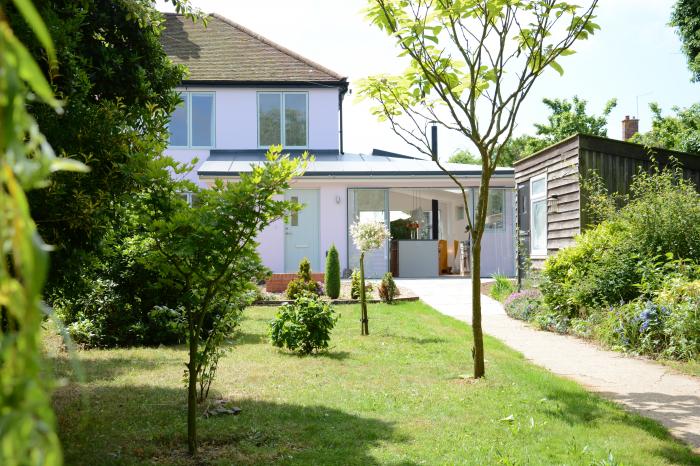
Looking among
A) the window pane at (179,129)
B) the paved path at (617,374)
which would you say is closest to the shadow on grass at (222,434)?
the paved path at (617,374)

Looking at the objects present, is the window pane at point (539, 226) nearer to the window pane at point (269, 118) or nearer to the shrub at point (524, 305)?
the shrub at point (524, 305)

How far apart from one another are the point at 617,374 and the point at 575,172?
21.0ft

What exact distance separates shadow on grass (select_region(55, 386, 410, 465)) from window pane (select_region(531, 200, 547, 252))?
402 inches

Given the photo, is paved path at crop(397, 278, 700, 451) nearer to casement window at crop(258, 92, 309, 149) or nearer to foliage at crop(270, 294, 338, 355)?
foliage at crop(270, 294, 338, 355)

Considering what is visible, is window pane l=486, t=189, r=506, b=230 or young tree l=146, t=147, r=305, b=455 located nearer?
young tree l=146, t=147, r=305, b=455

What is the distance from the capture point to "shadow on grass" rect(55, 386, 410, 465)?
4.62 metres

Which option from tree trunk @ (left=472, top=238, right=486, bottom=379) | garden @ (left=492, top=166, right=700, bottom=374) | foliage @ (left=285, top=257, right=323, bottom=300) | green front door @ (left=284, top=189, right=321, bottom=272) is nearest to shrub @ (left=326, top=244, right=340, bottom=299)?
foliage @ (left=285, top=257, right=323, bottom=300)

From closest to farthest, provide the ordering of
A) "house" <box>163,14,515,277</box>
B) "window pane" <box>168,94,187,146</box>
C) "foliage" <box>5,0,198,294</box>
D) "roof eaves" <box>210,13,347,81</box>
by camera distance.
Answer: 1. "foliage" <box>5,0,198,294</box>
2. "house" <box>163,14,515,277</box>
3. "window pane" <box>168,94,187,146</box>
4. "roof eaves" <box>210,13,347,81</box>

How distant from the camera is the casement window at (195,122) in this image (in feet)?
70.6

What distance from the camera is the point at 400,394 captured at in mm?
6449

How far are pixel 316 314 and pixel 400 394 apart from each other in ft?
9.09

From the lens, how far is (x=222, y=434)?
5219 mm

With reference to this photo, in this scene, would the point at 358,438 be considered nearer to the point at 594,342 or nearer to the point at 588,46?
the point at 588,46

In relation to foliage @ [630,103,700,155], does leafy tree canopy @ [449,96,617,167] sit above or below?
above
